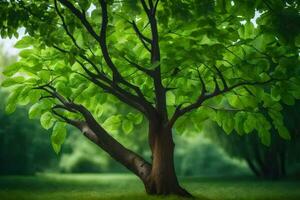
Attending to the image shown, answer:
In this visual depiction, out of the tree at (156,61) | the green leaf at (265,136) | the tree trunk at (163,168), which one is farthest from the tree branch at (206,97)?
the green leaf at (265,136)

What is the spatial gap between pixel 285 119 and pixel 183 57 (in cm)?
977

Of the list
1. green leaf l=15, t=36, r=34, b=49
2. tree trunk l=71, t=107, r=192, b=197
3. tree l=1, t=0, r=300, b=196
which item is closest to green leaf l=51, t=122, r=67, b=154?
tree l=1, t=0, r=300, b=196

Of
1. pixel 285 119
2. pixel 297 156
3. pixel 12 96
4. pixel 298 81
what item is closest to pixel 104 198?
pixel 12 96

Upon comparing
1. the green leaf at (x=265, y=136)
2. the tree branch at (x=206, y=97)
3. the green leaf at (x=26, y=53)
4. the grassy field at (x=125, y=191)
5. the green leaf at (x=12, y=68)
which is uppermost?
the green leaf at (x=26, y=53)

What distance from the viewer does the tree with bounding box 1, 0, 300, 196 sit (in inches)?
237

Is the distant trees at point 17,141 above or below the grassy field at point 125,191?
above

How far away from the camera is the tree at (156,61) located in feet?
19.7

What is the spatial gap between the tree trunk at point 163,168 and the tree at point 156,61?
2 centimetres

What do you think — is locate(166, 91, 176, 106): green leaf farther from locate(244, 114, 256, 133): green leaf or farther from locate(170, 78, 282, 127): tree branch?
locate(244, 114, 256, 133): green leaf

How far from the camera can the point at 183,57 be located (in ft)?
20.0

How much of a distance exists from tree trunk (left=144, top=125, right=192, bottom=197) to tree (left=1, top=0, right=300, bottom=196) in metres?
0.02

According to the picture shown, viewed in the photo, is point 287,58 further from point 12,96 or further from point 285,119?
point 285,119

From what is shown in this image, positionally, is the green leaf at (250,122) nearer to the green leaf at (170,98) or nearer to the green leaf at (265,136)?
the green leaf at (265,136)

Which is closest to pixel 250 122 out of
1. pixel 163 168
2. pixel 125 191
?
pixel 163 168
